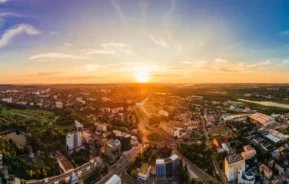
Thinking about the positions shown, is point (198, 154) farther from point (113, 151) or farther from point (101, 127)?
point (101, 127)

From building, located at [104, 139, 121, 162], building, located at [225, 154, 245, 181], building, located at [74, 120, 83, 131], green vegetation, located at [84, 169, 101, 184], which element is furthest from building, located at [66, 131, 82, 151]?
building, located at [225, 154, 245, 181]

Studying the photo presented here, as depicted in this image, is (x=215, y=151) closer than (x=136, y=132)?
Yes

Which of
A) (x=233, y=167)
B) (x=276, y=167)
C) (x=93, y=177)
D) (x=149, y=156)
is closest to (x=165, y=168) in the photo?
(x=149, y=156)

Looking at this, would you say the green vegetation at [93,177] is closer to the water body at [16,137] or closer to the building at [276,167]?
the water body at [16,137]

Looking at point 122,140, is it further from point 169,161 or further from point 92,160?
point 169,161

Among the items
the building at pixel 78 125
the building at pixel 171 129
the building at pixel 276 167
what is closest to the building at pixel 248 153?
the building at pixel 276 167

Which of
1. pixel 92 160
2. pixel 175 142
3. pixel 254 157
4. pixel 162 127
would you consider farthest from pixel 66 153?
pixel 254 157
